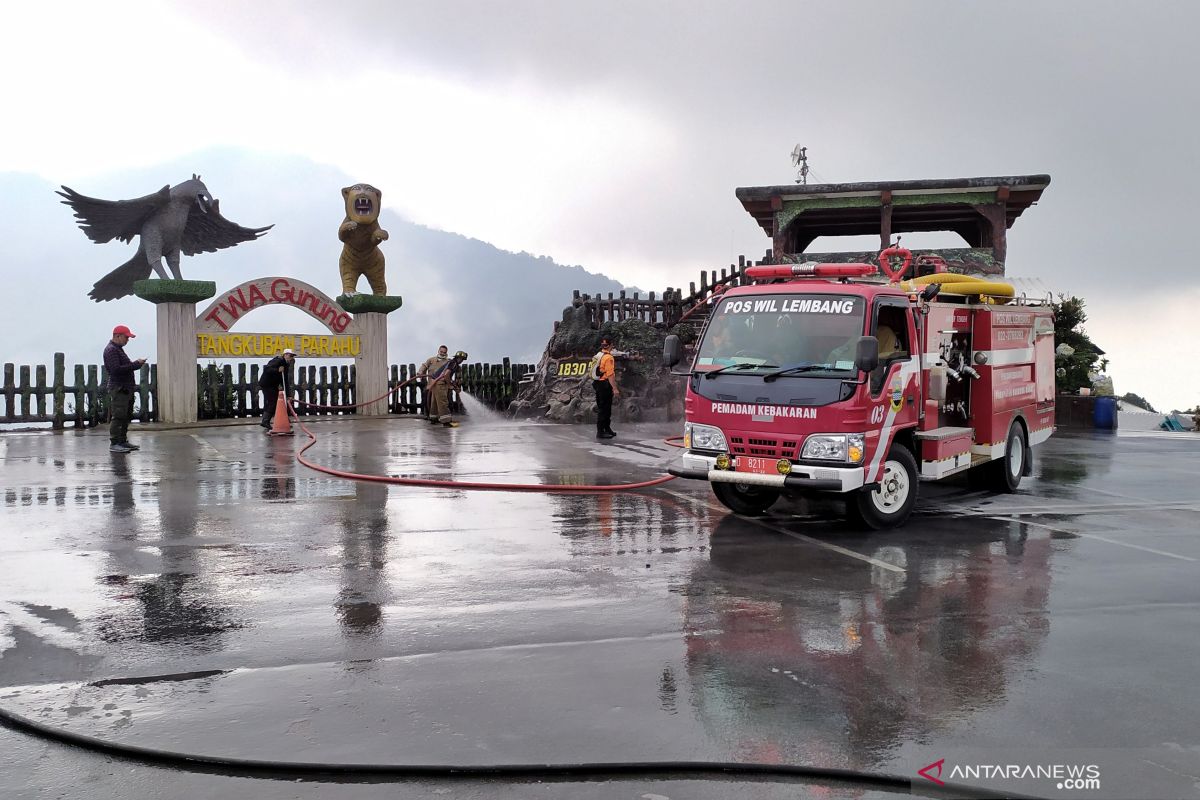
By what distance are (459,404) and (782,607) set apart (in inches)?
931

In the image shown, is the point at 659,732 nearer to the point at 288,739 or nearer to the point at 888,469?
the point at 288,739

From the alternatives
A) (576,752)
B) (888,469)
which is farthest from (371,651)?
(888,469)

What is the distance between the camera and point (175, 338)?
23.7 m

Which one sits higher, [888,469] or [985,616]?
[888,469]

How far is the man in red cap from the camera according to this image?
17.2 meters

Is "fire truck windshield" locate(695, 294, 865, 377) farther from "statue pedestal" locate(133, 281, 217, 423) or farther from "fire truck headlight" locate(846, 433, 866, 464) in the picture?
"statue pedestal" locate(133, 281, 217, 423)

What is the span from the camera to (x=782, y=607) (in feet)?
22.2

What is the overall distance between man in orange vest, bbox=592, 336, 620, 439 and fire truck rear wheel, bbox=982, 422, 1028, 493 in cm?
840

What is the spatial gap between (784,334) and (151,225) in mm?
19115

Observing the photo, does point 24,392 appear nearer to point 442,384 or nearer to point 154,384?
point 154,384

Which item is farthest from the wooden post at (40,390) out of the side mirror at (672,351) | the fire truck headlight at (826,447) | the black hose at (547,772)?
the black hose at (547,772)

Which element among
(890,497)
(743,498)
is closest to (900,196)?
(743,498)

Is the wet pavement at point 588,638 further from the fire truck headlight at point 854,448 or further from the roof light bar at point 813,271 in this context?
the roof light bar at point 813,271

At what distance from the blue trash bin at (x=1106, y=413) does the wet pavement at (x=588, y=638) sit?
14.7m
